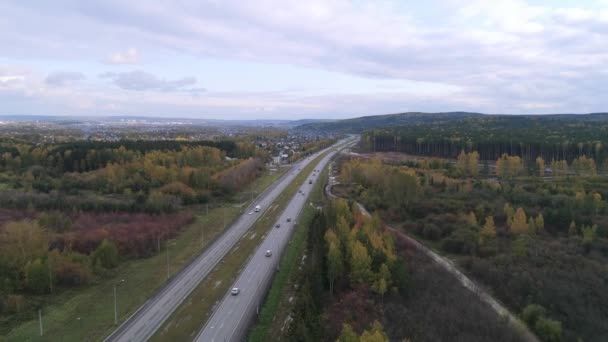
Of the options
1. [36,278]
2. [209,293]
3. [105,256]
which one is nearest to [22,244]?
[36,278]

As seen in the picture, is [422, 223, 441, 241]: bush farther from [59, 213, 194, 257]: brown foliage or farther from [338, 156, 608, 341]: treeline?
[59, 213, 194, 257]: brown foliage

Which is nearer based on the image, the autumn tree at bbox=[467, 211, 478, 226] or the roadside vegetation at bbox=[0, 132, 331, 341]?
the roadside vegetation at bbox=[0, 132, 331, 341]

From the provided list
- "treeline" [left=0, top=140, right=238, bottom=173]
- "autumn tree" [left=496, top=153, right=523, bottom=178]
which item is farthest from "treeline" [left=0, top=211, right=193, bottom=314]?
"autumn tree" [left=496, top=153, right=523, bottom=178]

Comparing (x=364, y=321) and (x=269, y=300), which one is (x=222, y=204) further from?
(x=364, y=321)

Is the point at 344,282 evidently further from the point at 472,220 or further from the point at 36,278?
the point at 36,278

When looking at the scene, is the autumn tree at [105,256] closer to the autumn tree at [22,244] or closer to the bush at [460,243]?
the autumn tree at [22,244]

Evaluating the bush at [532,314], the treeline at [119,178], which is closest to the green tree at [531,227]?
the bush at [532,314]
